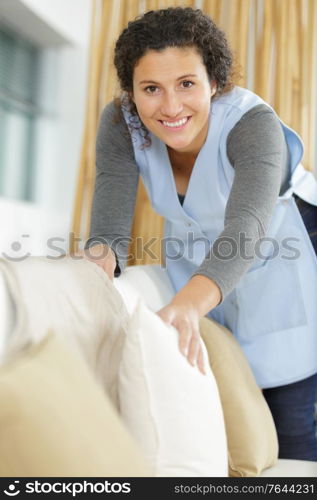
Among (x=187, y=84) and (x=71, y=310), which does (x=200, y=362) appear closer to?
(x=71, y=310)

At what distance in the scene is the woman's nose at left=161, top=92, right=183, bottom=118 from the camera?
1.40 metres

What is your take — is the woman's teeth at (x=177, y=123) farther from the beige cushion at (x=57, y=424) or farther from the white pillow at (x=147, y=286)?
the beige cushion at (x=57, y=424)

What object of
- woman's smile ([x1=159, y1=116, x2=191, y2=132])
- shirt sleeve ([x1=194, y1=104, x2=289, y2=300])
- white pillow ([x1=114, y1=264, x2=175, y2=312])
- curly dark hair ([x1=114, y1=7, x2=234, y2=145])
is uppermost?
curly dark hair ([x1=114, y1=7, x2=234, y2=145])

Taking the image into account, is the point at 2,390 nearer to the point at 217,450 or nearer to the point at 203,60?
the point at 217,450

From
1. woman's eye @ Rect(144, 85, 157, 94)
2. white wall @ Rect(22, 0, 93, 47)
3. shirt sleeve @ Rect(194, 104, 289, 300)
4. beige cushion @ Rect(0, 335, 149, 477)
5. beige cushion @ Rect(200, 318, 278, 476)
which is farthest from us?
white wall @ Rect(22, 0, 93, 47)

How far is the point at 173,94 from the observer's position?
55.5 inches

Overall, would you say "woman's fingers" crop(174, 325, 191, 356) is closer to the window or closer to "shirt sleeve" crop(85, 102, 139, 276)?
"shirt sleeve" crop(85, 102, 139, 276)

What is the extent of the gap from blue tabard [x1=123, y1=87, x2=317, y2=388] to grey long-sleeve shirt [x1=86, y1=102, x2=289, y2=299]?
5cm

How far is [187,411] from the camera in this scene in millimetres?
952

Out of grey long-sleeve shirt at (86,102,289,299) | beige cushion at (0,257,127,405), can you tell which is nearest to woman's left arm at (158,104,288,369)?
grey long-sleeve shirt at (86,102,289,299)

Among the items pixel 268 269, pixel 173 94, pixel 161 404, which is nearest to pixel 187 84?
pixel 173 94

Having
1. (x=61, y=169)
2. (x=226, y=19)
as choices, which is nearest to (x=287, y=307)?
(x=226, y=19)

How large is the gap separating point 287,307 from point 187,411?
2.51ft

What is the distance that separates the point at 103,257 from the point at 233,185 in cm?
33
